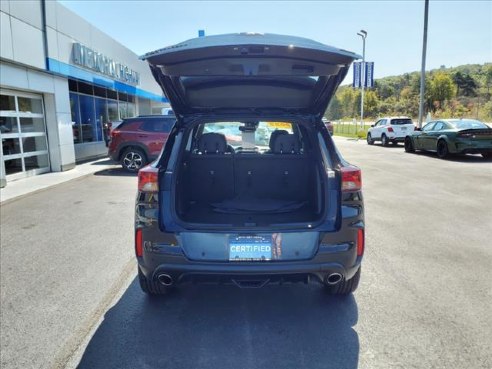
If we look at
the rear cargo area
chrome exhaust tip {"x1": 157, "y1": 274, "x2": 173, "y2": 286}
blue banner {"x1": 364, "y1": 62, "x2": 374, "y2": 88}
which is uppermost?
blue banner {"x1": 364, "y1": 62, "x2": 374, "y2": 88}

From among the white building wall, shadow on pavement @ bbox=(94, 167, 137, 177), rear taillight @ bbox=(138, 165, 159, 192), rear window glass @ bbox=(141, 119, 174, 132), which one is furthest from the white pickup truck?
rear taillight @ bbox=(138, 165, 159, 192)

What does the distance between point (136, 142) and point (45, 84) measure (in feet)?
9.71

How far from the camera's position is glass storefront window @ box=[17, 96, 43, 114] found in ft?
35.8

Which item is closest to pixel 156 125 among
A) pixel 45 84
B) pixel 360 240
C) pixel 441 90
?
pixel 45 84

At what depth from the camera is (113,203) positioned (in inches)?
305

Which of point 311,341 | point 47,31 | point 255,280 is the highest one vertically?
point 47,31

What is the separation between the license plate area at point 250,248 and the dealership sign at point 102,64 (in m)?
12.5

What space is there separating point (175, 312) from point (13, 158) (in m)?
9.34

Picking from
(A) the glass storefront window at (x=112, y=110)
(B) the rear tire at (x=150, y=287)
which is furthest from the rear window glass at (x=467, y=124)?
(A) the glass storefront window at (x=112, y=110)

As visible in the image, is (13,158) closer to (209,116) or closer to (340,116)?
(209,116)

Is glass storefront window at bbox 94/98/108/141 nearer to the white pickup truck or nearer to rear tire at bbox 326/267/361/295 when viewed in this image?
the white pickup truck

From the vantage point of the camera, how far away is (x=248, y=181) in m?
4.11

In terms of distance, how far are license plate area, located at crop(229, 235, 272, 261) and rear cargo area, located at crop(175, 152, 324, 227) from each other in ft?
2.49

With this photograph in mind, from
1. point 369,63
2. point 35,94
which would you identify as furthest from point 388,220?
point 369,63
